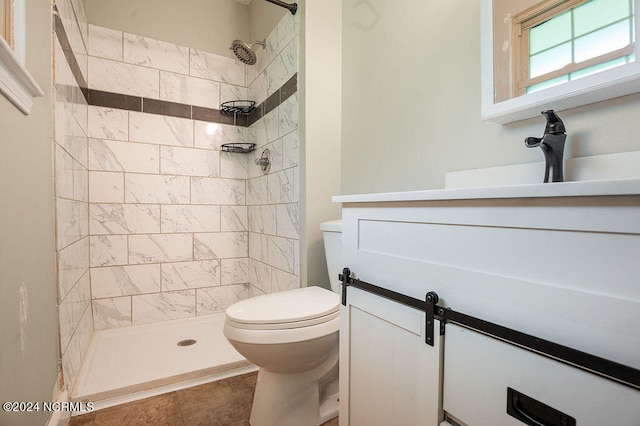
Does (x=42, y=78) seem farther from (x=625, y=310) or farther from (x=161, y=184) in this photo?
(x=625, y=310)

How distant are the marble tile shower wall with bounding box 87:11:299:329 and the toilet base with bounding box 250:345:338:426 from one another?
586 mm

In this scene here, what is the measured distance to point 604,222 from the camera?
42 cm

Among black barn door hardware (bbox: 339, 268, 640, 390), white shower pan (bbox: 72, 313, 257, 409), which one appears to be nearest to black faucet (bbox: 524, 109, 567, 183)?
black barn door hardware (bbox: 339, 268, 640, 390)

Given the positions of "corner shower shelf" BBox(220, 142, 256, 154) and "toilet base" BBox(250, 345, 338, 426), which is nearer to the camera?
"toilet base" BBox(250, 345, 338, 426)

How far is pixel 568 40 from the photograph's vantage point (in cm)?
79

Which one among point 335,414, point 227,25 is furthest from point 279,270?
point 227,25

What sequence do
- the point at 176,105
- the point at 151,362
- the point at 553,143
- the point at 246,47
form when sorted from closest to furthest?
the point at 553,143 → the point at 151,362 → the point at 246,47 → the point at 176,105

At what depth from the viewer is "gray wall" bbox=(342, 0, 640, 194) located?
0.77 metres

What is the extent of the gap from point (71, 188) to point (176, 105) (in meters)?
1.05

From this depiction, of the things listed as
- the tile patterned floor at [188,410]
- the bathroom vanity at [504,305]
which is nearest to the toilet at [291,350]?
the tile patterned floor at [188,410]

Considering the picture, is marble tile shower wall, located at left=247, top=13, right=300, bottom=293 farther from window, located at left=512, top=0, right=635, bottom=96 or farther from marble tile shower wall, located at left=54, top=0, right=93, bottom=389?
window, located at left=512, top=0, right=635, bottom=96

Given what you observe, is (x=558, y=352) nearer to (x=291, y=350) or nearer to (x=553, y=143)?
(x=553, y=143)

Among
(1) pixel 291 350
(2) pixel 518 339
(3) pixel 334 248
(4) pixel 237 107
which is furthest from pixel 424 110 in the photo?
(4) pixel 237 107

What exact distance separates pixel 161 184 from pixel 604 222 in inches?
94.2
